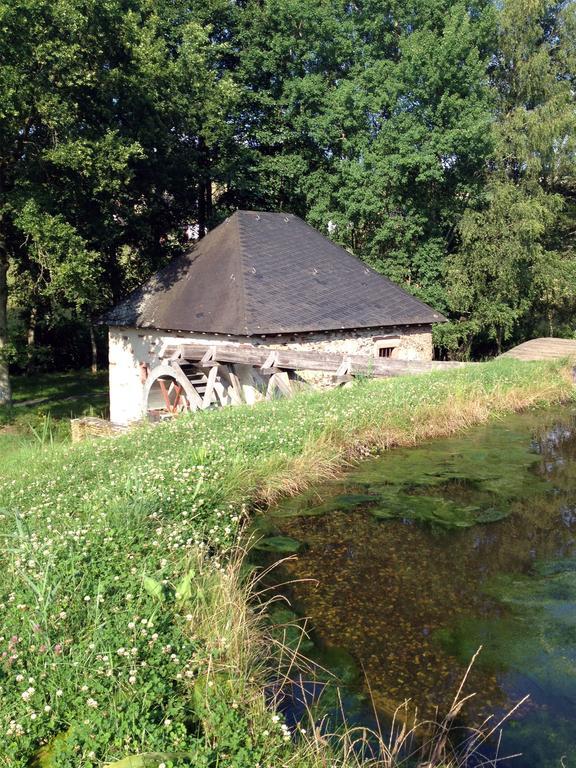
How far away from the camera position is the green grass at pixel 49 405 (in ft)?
54.5

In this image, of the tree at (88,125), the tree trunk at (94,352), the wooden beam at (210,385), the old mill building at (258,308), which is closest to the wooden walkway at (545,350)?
the old mill building at (258,308)

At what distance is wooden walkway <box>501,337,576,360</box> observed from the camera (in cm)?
1838

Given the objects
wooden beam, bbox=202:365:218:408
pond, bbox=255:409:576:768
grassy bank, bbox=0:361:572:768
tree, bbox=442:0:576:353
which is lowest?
pond, bbox=255:409:576:768

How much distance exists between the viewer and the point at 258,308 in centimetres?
1641

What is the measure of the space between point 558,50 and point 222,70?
1340 centimetres

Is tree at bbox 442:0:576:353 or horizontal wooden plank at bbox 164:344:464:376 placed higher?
tree at bbox 442:0:576:353

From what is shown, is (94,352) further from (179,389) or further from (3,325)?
(179,389)

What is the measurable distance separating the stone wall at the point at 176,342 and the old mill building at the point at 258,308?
30mm

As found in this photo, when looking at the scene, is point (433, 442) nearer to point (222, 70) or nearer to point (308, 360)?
point (308, 360)

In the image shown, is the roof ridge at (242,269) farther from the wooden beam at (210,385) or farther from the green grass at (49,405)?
the green grass at (49,405)

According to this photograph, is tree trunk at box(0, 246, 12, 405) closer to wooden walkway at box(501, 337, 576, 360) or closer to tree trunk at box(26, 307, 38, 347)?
tree trunk at box(26, 307, 38, 347)

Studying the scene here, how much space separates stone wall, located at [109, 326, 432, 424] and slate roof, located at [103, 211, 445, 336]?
36 centimetres

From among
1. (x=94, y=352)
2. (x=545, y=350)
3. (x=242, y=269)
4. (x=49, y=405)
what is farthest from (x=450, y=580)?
(x=94, y=352)

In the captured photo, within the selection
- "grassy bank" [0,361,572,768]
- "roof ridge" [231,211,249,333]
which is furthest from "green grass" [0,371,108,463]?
"roof ridge" [231,211,249,333]
